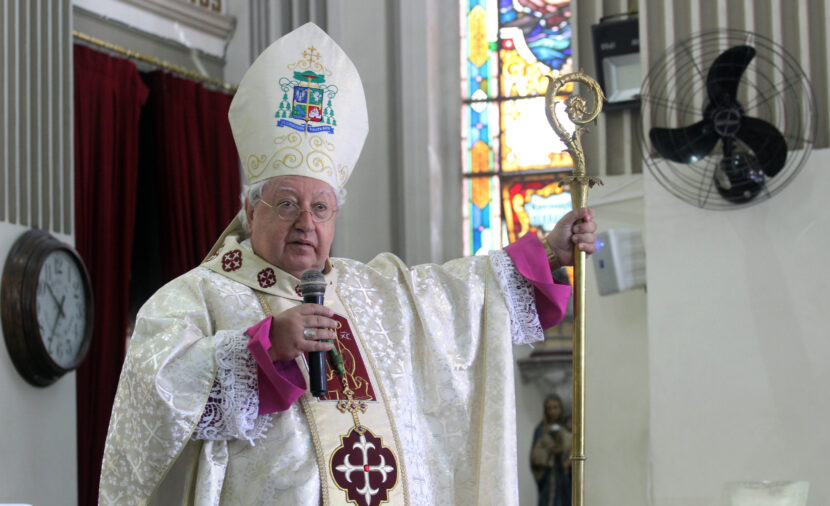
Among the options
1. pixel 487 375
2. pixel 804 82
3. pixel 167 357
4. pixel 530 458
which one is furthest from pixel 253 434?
pixel 530 458

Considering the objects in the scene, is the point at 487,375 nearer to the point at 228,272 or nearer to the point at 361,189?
the point at 228,272

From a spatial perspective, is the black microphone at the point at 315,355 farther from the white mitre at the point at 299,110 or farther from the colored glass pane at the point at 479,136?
the colored glass pane at the point at 479,136

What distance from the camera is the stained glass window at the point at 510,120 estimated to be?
21.5 feet

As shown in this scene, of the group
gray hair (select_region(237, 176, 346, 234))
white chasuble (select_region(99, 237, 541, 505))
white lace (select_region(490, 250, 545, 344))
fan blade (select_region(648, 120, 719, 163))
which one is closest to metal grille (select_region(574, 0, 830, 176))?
fan blade (select_region(648, 120, 719, 163))

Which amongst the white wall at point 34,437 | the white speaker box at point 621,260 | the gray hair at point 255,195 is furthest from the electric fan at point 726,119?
the white wall at point 34,437

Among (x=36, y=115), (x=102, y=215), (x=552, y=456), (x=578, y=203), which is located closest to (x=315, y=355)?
(x=578, y=203)

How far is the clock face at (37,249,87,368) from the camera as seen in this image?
5.13m

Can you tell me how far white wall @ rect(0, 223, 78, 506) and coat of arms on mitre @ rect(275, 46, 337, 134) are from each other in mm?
2007

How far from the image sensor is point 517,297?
11.8 ft

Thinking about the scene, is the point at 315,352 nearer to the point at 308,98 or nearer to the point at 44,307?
the point at 308,98

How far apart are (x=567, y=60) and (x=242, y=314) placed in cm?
369

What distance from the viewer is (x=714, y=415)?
4789mm

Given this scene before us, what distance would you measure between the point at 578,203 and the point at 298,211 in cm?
→ 75

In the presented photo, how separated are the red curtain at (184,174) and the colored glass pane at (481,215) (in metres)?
1.20
